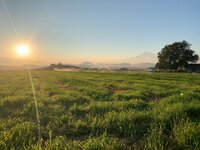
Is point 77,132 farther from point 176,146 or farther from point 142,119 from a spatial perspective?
point 176,146

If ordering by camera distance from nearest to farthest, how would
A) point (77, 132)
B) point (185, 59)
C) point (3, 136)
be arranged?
point (3, 136), point (77, 132), point (185, 59)

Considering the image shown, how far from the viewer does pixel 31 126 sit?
5961 mm

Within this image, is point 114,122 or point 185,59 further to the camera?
point 185,59

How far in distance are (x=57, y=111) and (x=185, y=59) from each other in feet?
245

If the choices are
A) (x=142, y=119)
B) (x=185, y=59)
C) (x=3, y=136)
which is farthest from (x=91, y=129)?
(x=185, y=59)

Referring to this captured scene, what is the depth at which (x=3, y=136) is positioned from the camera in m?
5.26

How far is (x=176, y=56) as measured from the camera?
77.2 metres

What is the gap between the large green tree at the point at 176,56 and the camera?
75.9 meters

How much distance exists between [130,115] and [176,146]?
6.98 ft

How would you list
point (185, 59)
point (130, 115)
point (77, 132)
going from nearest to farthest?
point (77, 132) → point (130, 115) → point (185, 59)

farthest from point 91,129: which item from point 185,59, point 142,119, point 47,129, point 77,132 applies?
point 185,59

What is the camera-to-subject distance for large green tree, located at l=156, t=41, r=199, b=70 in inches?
2990

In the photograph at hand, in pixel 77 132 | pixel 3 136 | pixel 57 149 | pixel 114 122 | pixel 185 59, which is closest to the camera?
pixel 57 149

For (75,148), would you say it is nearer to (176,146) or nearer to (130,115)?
(176,146)
